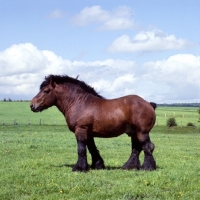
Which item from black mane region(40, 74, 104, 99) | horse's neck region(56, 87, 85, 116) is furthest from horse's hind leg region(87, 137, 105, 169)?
black mane region(40, 74, 104, 99)

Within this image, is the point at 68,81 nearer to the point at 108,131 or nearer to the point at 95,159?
the point at 108,131

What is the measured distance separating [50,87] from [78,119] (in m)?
1.38

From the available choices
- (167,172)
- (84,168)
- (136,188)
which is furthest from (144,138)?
(136,188)

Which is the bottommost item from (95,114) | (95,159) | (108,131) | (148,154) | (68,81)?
(95,159)

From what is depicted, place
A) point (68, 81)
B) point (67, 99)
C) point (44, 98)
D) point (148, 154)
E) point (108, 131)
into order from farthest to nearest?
point (68, 81)
point (67, 99)
point (44, 98)
point (148, 154)
point (108, 131)

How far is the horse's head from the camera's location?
11.9m

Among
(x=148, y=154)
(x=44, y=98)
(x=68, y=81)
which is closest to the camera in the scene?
(x=148, y=154)

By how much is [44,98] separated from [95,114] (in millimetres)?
1668

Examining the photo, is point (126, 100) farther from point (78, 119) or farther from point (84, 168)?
point (84, 168)

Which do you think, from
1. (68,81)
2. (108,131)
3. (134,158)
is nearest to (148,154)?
(134,158)

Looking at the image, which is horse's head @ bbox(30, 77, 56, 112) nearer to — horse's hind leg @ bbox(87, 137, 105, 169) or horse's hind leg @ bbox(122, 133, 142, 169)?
horse's hind leg @ bbox(87, 137, 105, 169)

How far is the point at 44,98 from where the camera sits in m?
12.0

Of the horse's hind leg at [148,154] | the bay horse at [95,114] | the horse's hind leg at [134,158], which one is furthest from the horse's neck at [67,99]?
the horse's hind leg at [148,154]

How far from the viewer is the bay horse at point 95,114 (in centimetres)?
1154
